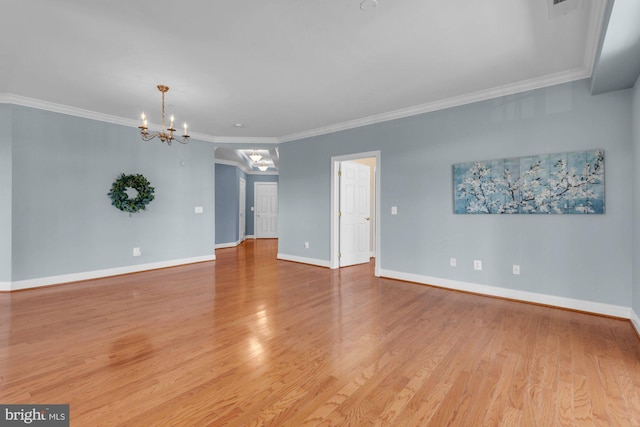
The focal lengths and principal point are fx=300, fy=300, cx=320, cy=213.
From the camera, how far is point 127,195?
17.1ft

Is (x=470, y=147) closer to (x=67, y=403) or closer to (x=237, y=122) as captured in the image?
(x=237, y=122)

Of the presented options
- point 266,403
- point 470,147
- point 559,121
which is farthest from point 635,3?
point 266,403

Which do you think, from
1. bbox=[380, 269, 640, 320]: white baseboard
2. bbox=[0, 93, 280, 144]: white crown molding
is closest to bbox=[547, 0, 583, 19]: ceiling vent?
bbox=[380, 269, 640, 320]: white baseboard

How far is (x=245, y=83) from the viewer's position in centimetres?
378

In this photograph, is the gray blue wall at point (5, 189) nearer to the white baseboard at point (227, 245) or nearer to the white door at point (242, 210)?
the white baseboard at point (227, 245)

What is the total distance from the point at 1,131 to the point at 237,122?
326cm

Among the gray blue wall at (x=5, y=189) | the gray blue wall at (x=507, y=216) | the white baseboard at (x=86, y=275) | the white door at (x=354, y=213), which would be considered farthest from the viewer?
the white door at (x=354, y=213)

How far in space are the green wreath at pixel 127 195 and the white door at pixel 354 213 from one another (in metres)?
3.58

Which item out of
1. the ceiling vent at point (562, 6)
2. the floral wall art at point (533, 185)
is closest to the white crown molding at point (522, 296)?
the floral wall art at point (533, 185)

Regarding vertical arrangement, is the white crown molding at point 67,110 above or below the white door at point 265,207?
above

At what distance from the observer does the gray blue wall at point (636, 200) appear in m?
2.85

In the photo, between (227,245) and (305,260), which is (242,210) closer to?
(227,245)

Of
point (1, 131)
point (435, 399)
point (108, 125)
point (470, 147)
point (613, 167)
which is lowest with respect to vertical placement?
point (435, 399)

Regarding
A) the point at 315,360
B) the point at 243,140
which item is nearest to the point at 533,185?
the point at 315,360
